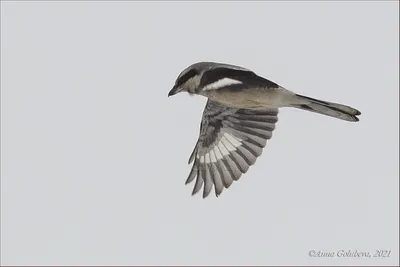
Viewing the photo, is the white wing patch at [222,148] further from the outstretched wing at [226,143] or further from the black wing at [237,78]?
the black wing at [237,78]

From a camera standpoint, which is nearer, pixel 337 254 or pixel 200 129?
pixel 337 254

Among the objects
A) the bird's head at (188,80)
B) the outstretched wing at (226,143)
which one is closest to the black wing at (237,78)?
the bird's head at (188,80)

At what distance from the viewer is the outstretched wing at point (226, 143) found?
28.9 feet

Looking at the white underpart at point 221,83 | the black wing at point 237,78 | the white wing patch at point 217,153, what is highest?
the black wing at point 237,78

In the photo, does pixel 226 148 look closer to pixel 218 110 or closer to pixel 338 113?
pixel 218 110

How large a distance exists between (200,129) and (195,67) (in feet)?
4.68

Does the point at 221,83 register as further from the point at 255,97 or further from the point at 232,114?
the point at 232,114

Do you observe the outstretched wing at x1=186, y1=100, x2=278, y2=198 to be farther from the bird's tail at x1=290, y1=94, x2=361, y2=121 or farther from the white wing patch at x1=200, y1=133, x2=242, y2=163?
the bird's tail at x1=290, y1=94, x2=361, y2=121

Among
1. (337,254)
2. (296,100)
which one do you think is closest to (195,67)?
(296,100)

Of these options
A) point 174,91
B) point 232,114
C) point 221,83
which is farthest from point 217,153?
point 221,83

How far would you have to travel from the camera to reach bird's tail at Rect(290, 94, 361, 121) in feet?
25.6

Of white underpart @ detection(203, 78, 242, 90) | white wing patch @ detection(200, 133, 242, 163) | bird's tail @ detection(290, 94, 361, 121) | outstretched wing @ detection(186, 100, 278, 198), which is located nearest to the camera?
white underpart @ detection(203, 78, 242, 90)

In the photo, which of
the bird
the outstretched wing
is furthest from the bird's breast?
the outstretched wing

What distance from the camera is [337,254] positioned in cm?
857
